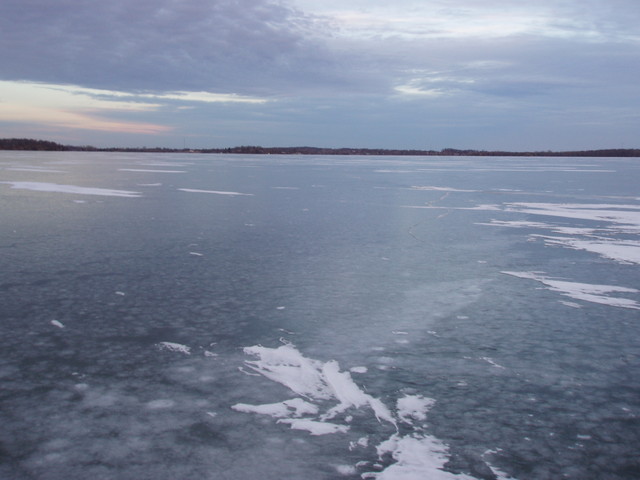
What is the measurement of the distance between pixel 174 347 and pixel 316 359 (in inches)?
34.5

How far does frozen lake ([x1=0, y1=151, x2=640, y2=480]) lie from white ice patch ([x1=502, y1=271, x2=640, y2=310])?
3 cm

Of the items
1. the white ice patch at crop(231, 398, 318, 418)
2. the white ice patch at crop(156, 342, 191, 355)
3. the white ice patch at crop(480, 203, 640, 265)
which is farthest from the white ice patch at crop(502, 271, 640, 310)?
the white ice patch at crop(156, 342, 191, 355)

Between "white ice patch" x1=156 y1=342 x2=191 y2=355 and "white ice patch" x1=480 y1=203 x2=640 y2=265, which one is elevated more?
"white ice patch" x1=480 y1=203 x2=640 y2=265

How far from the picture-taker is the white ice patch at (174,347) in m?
3.37

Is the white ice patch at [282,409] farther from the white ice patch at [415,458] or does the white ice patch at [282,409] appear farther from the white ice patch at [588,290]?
the white ice patch at [588,290]

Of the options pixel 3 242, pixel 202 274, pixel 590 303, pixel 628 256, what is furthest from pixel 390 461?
pixel 3 242

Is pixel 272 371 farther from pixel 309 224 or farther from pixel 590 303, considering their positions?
pixel 309 224

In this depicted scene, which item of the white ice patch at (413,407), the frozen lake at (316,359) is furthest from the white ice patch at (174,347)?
the white ice patch at (413,407)

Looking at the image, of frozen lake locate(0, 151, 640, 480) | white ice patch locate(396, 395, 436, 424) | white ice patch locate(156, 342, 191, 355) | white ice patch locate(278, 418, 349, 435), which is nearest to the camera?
frozen lake locate(0, 151, 640, 480)

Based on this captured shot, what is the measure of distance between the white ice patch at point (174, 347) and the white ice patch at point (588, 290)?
3184mm

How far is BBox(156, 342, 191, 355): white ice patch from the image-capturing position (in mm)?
3367

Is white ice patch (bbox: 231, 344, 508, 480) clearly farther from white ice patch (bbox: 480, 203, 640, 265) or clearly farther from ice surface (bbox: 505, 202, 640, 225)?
ice surface (bbox: 505, 202, 640, 225)

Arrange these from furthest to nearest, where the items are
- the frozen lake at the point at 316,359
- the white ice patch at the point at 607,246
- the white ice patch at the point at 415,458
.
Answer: the white ice patch at the point at 607,246 → the frozen lake at the point at 316,359 → the white ice patch at the point at 415,458

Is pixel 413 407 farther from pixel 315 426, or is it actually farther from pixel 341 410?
pixel 315 426
